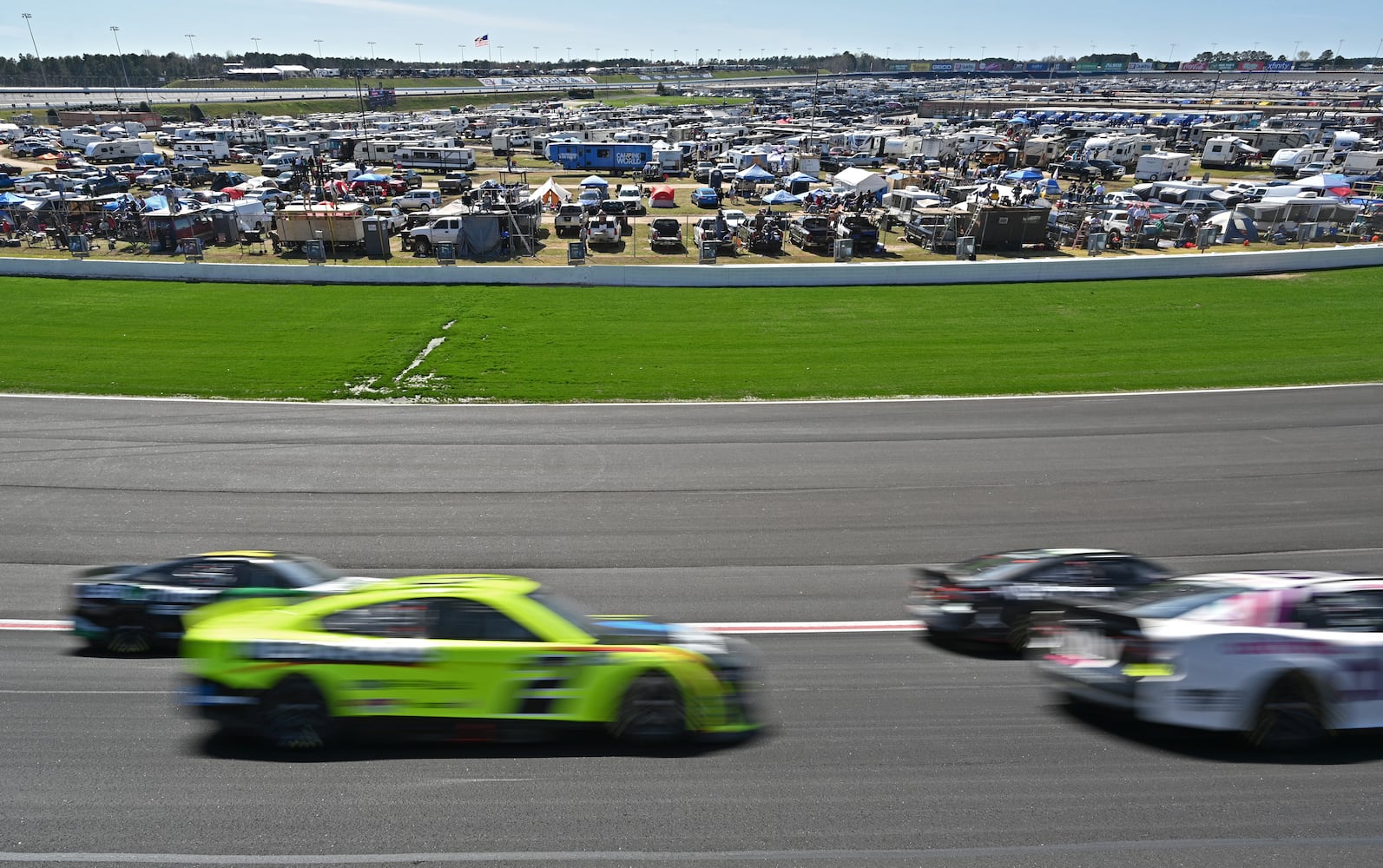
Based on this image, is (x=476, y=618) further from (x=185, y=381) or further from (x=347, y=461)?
(x=185, y=381)

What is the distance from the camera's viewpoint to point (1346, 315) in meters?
25.5

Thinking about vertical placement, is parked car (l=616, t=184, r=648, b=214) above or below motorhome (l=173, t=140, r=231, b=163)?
below

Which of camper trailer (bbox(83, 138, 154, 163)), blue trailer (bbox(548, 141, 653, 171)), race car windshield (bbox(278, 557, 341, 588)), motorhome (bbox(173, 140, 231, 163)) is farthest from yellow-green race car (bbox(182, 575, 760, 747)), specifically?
camper trailer (bbox(83, 138, 154, 163))

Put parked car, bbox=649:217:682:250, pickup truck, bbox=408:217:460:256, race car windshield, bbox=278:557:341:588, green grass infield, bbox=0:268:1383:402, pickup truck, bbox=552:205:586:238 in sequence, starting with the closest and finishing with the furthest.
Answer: race car windshield, bbox=278:557:341:588
green grass infield, bbox=0:268:1383:402
pickup truck, bbox=408:217:460:256
parked car, bbox=649:217:682:250
pickup truck, bbox=552:205:586:238

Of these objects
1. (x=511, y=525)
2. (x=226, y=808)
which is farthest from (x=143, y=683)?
(x=511, y=525)

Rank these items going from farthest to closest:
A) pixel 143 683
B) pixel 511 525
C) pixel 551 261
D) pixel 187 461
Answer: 1. pixel 551 261
2. pixel 187 461
3. pixel 511 525
4. pixel 143 683

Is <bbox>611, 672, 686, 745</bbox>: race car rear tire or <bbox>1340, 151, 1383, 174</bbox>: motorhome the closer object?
<bbox>611, 672, 686, 745</bbox>: race car rear tire

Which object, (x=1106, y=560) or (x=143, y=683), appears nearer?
(x=143, y=683)

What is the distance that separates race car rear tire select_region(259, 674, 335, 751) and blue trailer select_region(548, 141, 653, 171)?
59264 mm

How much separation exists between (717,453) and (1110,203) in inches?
1407

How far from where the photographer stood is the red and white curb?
31.2 feet

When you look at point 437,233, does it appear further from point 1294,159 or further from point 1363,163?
point 1363,163

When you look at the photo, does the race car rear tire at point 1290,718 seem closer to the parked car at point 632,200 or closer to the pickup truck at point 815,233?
the pickup truck at point 815,233

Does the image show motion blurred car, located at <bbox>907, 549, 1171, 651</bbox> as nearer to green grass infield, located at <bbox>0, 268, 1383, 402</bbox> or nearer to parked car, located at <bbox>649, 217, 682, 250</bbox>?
green grass infield, located at <bbox>0, 268, 1383, 402</bbox>
